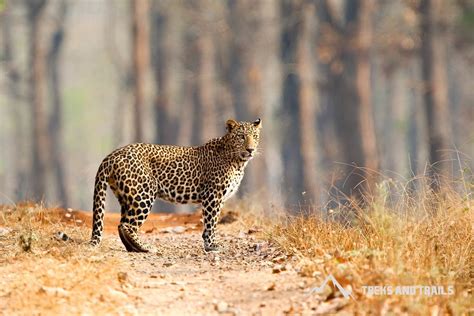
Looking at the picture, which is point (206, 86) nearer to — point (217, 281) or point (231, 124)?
point (231, 124)

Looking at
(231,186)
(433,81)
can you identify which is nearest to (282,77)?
(433,81)

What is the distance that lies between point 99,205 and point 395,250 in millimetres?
3954

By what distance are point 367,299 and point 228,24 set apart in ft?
109

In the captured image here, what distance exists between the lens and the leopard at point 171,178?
11375 millimetres

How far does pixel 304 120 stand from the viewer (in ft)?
108

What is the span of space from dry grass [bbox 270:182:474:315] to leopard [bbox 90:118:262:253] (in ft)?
3.17

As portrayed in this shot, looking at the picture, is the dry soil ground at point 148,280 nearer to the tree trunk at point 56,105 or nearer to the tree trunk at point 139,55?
the tree trunk at point 139,55

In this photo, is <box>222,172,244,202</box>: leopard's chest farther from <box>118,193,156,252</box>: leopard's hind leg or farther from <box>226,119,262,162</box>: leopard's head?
<box>118,193,156,252</box>: leopard's hind leg

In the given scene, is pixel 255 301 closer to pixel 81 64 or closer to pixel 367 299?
pixel 367 299

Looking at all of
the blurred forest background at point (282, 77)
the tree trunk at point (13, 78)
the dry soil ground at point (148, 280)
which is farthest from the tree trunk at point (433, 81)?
the dry soil ground at point (148, 280)

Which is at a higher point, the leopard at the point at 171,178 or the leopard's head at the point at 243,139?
the leopard's head at the point at 243,139

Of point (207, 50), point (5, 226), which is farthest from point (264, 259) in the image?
point (207, 50)

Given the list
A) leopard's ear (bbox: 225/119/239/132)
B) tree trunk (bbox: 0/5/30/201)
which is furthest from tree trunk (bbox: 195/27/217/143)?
leopard's ear (bbox: 225/119/239/132)

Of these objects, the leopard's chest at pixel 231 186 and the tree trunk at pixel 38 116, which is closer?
the leopard's chest at pixel 231 186
